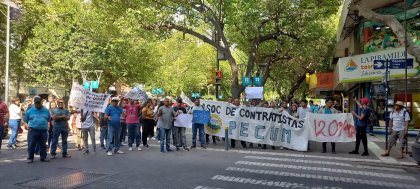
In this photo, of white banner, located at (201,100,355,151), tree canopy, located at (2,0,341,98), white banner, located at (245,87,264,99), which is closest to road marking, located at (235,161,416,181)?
white banner, located at (201,100,355,151)

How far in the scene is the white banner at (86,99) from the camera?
1227 centimetres

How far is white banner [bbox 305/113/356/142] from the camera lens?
14.1 m

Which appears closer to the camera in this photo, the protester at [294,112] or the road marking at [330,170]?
the road marking at [330,170]

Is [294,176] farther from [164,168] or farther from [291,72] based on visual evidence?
[291,72]

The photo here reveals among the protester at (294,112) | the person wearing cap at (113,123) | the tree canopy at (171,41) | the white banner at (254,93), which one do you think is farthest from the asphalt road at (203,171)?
the white banner at (254,93)

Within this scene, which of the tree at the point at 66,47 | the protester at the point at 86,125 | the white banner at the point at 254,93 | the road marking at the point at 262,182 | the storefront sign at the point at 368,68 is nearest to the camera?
the road marking at the point at 262,182

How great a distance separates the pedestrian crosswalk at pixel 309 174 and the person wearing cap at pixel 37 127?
14.9 ft

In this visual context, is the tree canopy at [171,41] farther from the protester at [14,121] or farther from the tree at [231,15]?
the protester at [14,121]

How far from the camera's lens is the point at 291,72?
126ft

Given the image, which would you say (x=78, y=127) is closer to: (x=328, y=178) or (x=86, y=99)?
(x=86, y=99)

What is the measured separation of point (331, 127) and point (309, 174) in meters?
5.17

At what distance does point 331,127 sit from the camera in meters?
14.2

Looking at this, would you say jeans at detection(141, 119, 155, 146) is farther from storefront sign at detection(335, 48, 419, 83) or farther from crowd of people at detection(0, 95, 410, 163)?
storefront sign at detection(335, 48, 419, 83)

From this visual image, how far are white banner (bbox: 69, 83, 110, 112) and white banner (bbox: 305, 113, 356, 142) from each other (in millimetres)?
6453
